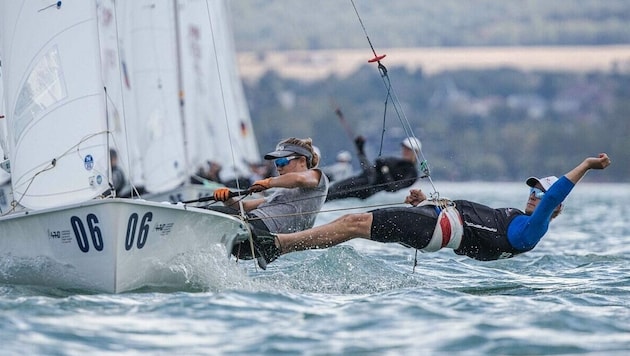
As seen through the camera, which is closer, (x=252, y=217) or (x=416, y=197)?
(x=252, y=217)

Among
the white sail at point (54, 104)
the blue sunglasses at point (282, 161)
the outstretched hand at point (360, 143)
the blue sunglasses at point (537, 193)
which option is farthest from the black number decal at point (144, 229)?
the outstretched hand at point (360, 143)

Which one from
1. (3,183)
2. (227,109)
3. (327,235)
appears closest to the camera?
(327,235)

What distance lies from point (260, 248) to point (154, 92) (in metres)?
7.36

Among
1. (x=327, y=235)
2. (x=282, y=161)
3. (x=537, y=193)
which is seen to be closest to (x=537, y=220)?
(x=537, y=193)

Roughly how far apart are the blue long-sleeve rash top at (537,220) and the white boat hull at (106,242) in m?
1.76

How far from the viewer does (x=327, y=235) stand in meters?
8.13

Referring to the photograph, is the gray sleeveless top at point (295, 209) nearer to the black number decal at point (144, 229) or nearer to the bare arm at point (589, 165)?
the black number decal at point (144, 229)

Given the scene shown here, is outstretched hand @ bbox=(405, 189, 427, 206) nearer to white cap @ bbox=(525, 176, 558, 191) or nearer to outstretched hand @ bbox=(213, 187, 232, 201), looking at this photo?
white cap @ bbox=(525, 176, 558, 191)

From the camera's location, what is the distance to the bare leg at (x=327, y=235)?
26.6 feet

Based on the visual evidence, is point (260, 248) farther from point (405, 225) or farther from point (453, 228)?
point (453, 228)

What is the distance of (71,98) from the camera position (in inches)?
323

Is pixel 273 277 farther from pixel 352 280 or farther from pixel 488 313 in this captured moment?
pixel 488 313

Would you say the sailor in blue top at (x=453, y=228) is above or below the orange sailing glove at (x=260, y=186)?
below

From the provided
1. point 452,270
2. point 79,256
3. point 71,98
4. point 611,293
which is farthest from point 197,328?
point 452,270
